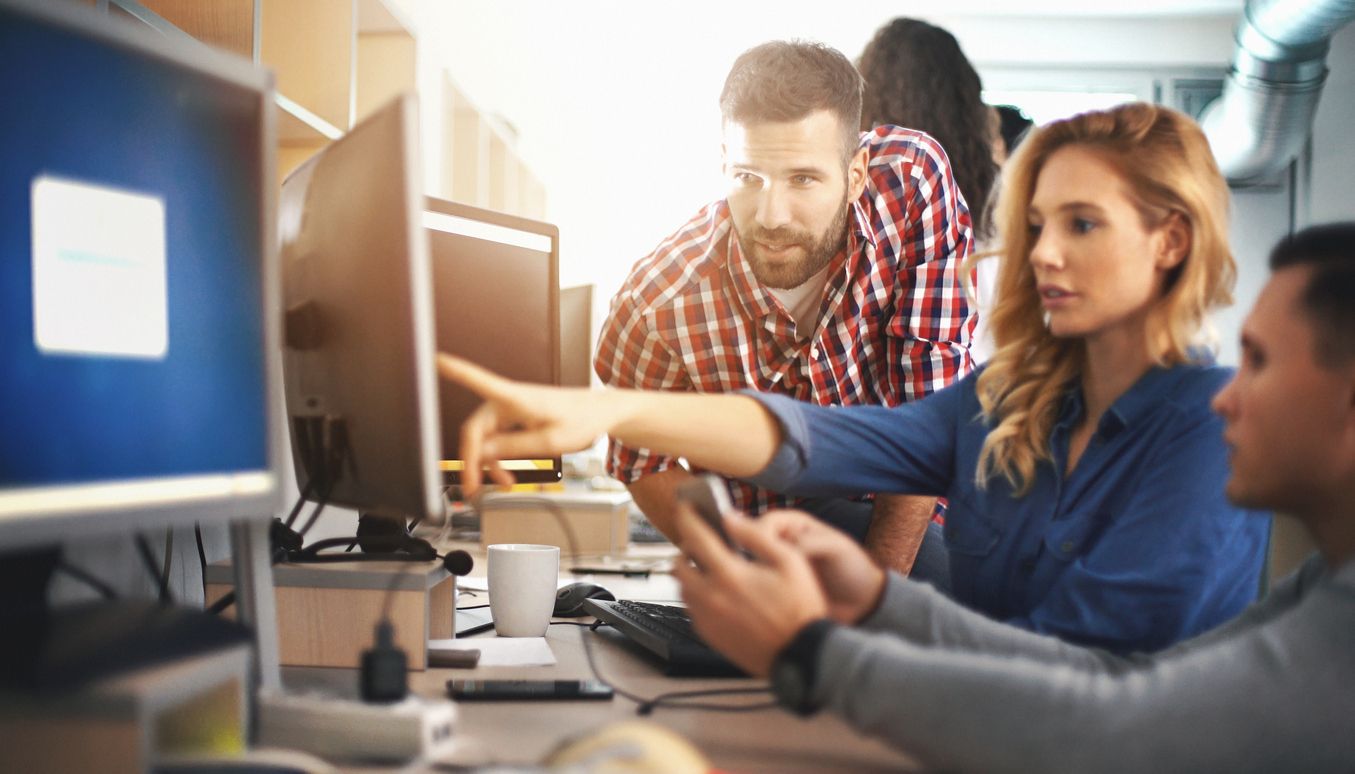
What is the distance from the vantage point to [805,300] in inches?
67.4

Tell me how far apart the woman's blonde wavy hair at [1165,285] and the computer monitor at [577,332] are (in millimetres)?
1697

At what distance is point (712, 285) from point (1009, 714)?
113 centimetres

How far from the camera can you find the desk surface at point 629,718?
0.72 metres

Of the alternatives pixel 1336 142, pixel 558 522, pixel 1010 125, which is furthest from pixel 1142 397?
pixel 1336 142

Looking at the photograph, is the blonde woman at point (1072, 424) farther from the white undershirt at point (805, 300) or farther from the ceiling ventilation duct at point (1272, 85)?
the ceiling ventilation duct at point (1272, 85)

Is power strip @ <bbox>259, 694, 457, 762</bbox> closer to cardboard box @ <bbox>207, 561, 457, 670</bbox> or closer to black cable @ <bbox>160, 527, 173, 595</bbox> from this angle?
cardboard box @ <bbox>207, 561, 457, 670</bbox>

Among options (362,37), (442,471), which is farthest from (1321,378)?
(362,37)

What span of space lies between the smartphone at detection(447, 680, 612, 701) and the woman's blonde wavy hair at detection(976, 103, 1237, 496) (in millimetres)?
504

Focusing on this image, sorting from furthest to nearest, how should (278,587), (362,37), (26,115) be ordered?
(362,37) < (278,587) < (26,115)

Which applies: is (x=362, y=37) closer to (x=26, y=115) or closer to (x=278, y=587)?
(x=278, y=587)

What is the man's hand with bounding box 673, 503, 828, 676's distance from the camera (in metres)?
0.70

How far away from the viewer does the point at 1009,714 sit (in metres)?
0.63

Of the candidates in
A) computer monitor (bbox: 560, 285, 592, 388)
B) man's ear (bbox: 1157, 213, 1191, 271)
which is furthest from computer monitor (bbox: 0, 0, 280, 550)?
computer monitor (bbox: 560, 285, 592, 388)

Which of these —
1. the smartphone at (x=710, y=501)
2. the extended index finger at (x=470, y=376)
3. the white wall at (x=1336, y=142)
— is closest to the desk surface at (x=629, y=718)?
the smartphone at (x=710, y=501)
